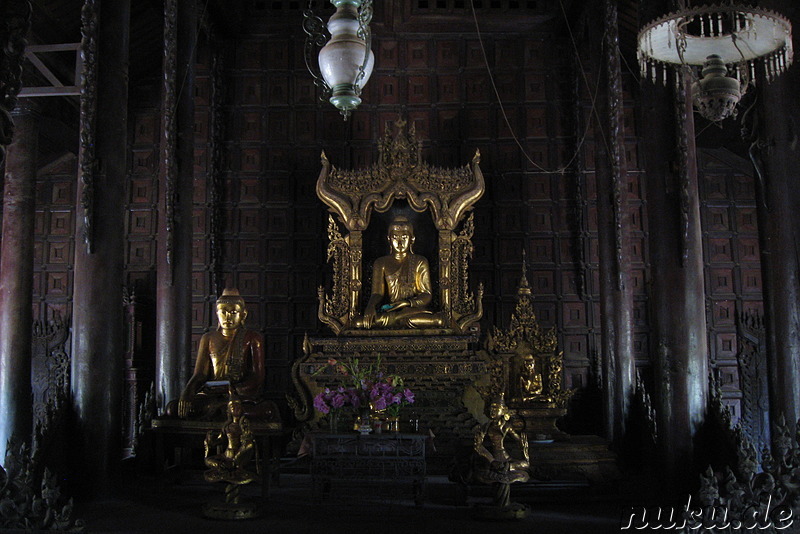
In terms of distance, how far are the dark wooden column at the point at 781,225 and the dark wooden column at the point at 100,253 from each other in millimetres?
5039

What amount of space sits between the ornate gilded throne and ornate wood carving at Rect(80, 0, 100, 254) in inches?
118

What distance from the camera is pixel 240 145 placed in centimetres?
1070

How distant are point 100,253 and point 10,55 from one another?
286cm

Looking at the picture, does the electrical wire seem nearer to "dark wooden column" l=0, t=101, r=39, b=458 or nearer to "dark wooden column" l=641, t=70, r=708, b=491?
"dark wooden column" l=641, t=70, r=708, b=491

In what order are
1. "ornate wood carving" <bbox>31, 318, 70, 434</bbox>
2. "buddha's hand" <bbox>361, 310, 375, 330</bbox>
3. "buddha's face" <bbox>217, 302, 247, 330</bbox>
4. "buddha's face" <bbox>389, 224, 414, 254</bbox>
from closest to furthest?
"buddha's face" <bbox>217, 302, 247, 330</bbox>, "buddha's hand" <bbox>361, 310, 375, 330</bbox>, "buddha's face" <bbox>389, 224, 414, 254</bbox>, "ornate wood carving" <bbox>31, 318, 70, 434</bbox>

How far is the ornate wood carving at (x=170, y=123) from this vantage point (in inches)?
342

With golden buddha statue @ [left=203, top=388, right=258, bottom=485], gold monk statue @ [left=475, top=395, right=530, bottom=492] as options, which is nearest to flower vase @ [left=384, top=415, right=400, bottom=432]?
gold monk statue @ [left=475, top=395, right=530, bottom=492]

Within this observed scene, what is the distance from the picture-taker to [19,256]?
984 cm

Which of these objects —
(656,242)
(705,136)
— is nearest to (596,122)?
(705,136)

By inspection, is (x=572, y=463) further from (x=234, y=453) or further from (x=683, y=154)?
(x=234, y=453)

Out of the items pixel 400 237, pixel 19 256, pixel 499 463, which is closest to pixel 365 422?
pixel 499 463

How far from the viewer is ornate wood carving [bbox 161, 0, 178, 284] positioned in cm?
870

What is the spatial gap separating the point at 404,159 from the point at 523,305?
2322mm

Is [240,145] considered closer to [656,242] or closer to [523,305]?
[523,305]
